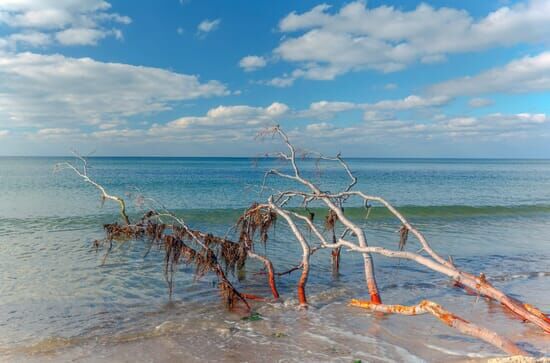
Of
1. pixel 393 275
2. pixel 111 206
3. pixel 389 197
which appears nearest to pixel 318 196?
pixel 393 275

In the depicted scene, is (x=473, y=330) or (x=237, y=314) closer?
(x=473, y=330)

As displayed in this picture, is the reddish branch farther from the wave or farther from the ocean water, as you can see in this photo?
the wave

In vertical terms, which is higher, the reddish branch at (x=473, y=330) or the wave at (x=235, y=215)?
the reddish branch at (x=473, y=330)

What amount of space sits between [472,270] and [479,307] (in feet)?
13.9

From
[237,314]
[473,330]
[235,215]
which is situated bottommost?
[235,215]

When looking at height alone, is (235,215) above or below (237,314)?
below

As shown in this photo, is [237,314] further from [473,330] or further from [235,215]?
[235,215]

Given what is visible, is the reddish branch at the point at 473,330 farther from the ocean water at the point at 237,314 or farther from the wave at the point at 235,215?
the wave at the point at 235,215

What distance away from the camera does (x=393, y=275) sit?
40.2 ft

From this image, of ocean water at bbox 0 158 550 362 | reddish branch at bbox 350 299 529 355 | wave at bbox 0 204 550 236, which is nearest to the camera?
reddish branch at bbox 350 299 529 355

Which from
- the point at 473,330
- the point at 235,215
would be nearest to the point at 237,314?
the point at 473,330

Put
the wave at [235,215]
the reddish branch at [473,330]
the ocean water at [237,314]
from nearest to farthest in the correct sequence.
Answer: the reddish branch at [473,330], the ocean water at [237,314], the wave at [235,215]

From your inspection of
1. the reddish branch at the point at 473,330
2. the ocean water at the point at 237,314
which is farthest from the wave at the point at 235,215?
the reddish branch at the point at 473,330

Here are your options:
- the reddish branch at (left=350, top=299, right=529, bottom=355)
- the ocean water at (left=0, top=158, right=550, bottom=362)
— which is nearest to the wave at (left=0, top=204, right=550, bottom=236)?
the ocean water at (left=0, top=158, right=550, bottom=362)
